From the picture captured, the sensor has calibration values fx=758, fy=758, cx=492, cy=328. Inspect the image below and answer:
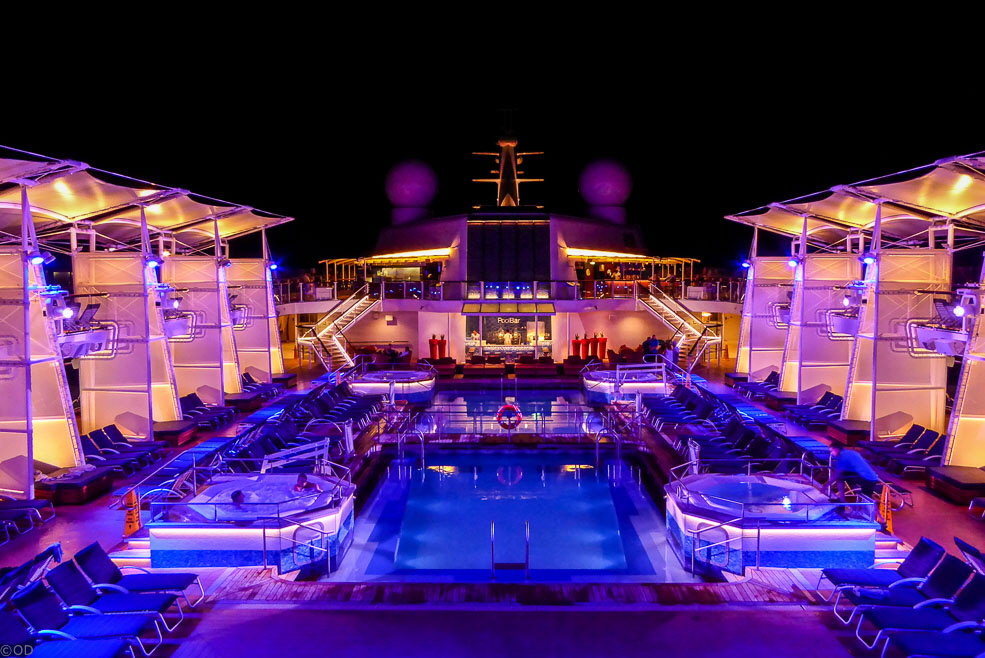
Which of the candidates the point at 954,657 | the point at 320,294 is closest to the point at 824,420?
the point at 954,657

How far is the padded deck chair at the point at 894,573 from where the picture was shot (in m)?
7.26

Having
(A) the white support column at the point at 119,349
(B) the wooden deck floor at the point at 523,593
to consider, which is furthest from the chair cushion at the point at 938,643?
(A) the white support column at the point at 119,349

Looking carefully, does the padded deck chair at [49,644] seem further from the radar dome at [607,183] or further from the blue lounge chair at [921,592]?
the radar dome at [607,183]

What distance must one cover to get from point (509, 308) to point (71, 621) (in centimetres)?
2064

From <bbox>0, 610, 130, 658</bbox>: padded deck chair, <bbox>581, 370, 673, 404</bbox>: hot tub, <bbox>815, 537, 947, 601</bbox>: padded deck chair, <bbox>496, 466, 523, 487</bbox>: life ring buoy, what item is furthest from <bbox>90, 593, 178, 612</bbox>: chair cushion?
<bbox>581, 370, 673, 404</bbox>: hot tub

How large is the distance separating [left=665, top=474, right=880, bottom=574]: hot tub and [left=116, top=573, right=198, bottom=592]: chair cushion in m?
5.66

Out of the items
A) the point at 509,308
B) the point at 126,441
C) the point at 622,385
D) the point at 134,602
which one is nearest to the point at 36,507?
the point at 126,441

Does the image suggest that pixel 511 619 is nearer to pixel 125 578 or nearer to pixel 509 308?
pixel 125 578

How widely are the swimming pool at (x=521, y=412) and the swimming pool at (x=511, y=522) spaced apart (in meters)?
1.39

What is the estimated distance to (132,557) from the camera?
9.03 m

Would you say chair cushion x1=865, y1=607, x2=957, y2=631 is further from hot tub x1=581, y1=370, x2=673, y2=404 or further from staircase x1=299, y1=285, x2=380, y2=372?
staircase x1=299, y1=285, x2=380, y2=372

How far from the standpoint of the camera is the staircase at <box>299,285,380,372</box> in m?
25.4

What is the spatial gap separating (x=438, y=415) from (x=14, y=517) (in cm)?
1073

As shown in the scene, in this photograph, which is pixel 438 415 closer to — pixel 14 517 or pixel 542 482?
pixel 542 482
